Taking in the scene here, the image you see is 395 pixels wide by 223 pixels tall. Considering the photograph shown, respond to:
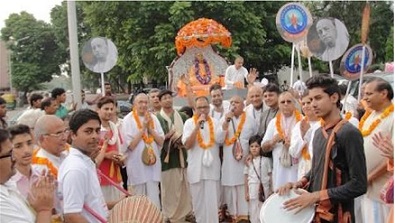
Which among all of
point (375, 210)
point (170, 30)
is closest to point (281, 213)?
point (375, 210)

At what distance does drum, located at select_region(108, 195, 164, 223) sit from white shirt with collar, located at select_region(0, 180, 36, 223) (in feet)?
2.08

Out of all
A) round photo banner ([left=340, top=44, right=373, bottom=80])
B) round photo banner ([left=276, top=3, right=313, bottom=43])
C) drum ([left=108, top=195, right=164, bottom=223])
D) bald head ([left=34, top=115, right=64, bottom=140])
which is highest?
round photo banner ([left=276, top=3, right=313, bottom=43])

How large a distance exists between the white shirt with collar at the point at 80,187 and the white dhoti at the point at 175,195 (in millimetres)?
3617

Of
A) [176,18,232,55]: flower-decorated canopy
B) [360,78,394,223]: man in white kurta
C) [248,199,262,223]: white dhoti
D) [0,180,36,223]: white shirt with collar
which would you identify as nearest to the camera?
[0,180,36,223]: white shirt with collar

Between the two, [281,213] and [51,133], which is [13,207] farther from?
[281,213]

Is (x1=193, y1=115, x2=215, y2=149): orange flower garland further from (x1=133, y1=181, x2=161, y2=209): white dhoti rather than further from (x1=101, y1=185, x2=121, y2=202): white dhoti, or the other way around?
(x1=101, y1=185, x2=121, y2=202): white dhoti

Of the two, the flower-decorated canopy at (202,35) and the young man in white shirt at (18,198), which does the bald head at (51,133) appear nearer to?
the young man in white shirt at (18,198)

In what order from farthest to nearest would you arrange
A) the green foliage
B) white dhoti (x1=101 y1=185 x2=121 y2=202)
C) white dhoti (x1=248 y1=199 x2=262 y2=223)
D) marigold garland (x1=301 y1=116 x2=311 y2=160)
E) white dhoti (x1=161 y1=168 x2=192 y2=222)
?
the green foliage, white dhoti (x1=161 y1=168 x2=192 y2=222), white dhoti (x1=248 y1=199 x2=262 y2=223), marigold garland (x1=301 y1=116 x2=311 y2=160), white dhoti (x1=101 y1=185 x2=121 y2=202)

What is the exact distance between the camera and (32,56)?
4309 centimetres

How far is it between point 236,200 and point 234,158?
549 mm

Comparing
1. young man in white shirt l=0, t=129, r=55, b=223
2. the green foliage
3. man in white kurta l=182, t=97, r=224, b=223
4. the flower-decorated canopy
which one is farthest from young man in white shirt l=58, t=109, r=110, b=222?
the green foliage

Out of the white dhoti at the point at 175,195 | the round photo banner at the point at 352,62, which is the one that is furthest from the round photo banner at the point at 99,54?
the round photo banner at the point at 352,62

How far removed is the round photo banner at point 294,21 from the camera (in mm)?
7895

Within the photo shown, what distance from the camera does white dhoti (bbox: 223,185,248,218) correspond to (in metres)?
6.31
